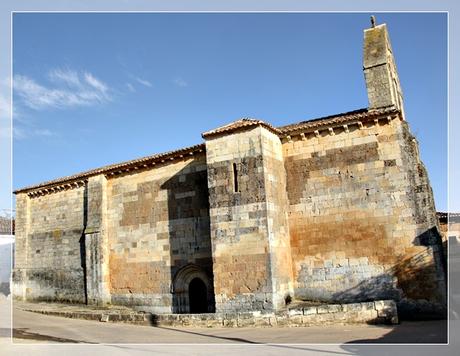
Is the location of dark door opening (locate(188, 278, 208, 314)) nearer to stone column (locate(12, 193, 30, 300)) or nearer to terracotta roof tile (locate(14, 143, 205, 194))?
terracotta roof tile (locate(14, 143, 205, 194))

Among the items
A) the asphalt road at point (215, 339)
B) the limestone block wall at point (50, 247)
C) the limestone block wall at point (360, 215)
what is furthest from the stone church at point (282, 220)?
the asphalt road at point (215, 339)

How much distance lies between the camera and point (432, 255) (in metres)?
12.2

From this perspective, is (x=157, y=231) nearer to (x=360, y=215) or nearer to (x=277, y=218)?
(x=277, y=218)

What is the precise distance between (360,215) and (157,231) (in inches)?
287

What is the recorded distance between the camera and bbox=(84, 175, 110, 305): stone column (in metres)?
17.4

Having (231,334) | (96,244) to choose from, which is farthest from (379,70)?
(96,244)

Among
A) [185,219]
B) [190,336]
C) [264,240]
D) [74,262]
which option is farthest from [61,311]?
[264,240]

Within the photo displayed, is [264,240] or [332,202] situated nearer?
[264,240]

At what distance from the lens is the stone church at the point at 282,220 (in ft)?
42.0

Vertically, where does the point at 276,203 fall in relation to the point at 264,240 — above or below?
above

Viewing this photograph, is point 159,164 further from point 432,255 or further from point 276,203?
point 432,255

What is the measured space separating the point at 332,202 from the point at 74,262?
11.3 metres

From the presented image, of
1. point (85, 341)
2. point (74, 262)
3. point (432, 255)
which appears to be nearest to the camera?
point (85, 341)

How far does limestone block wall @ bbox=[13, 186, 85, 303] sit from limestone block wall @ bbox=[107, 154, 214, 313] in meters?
2.05
